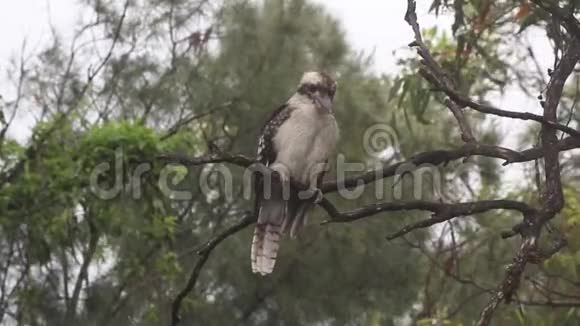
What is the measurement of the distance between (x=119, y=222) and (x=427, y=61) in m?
2.90

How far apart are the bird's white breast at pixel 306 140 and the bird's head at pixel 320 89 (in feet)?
0.06

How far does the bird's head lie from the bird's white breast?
2 cm

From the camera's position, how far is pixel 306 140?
9.17 ft

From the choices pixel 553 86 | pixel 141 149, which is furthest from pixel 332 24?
pixel 553 86


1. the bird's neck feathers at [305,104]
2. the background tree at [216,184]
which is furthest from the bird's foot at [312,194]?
the background tree at [216,184]

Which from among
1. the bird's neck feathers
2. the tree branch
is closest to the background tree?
the bird's neck feathers

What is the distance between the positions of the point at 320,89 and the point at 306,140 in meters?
0.13

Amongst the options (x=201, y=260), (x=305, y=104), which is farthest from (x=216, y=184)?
(x=201, y=260)

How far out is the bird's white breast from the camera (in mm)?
2791

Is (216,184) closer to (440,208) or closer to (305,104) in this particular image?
(305,104)

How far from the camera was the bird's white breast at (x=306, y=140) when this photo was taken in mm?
2791

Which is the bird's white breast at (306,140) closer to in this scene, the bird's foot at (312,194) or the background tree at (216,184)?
the bird's foot at (312,194)

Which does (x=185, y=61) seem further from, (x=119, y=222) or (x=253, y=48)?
(x=119, y=222)

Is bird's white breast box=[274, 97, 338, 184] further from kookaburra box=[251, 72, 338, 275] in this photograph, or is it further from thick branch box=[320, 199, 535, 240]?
thick branch box=[320, 199, 535, 240]
